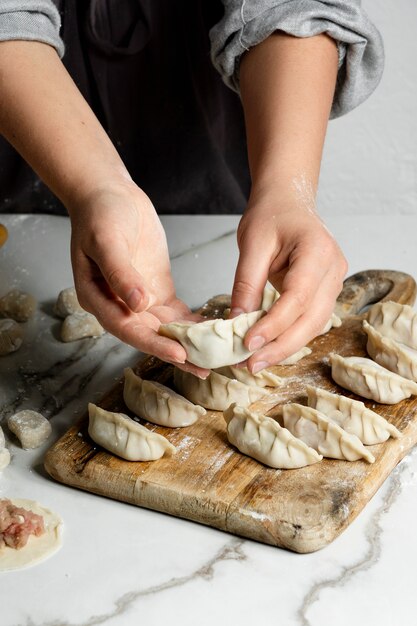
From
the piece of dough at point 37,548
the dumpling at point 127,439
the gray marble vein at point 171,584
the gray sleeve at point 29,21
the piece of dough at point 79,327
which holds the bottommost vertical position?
the piece of dough at point 79,327

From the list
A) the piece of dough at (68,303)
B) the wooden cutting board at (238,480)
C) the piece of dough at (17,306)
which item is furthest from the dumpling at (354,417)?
the piece of dough at (17,306)

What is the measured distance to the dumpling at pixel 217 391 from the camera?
1.75 meters

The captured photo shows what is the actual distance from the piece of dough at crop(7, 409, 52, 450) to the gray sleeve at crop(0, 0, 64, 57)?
0.74m

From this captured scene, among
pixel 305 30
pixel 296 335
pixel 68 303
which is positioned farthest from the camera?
pixel 68 303

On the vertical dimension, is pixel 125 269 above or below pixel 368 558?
above

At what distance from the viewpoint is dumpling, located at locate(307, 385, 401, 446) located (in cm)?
162

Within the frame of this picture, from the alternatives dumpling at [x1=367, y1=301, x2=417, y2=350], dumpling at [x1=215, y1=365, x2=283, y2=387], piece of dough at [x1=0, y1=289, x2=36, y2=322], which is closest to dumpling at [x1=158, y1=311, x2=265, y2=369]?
dumpling at [x1=215, y1=365, x2=283, y2=387]

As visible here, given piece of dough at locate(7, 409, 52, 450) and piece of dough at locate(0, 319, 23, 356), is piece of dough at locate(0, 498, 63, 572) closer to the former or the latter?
piece of dough at locate(7, 409, 52, 450)

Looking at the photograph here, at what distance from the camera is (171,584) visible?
1422 mm

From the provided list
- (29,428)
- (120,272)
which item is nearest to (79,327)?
(29,428)

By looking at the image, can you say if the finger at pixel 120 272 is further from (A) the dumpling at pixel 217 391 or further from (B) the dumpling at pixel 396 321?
(B) the dumpling at pixel 396 321

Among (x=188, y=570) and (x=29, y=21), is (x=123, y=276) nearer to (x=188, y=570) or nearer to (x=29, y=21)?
(x=188, y=570)

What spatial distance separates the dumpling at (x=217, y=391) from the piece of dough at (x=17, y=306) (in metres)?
0.58

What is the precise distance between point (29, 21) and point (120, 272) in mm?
654
